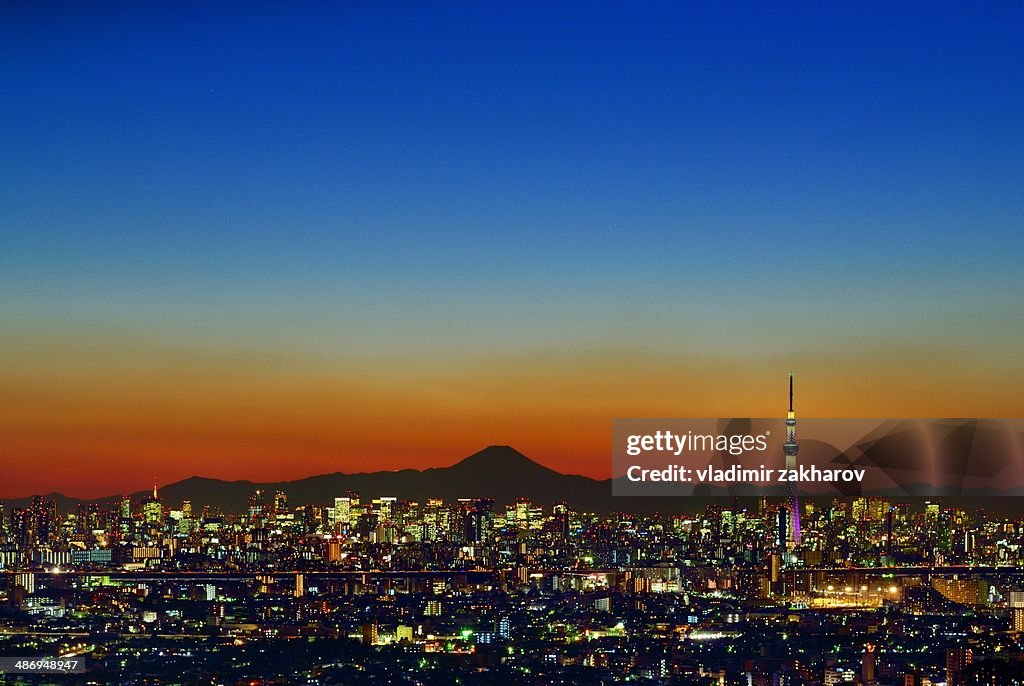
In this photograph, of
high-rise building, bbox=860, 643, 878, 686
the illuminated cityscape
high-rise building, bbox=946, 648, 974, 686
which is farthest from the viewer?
the illuminated cityscape

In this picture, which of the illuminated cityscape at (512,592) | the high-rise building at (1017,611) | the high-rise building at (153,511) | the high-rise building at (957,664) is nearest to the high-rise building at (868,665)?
the illuminated cityscape at (512,592)

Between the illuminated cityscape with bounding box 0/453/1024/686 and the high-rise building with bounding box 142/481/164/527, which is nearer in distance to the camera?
the illuminated cityscape with bounding box 0/453/1024/686

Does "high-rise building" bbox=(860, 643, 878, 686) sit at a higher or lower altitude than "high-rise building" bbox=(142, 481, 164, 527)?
lower

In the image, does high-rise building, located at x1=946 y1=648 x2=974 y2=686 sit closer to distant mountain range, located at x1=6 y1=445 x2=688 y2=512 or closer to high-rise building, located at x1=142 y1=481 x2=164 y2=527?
distant mountain range, located at x1=6 y1=445 x2=688 y2=512

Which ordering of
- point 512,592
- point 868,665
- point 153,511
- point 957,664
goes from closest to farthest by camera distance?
1. point 957,664
2. point 868,665
3. point 512,592
4. point 153,511

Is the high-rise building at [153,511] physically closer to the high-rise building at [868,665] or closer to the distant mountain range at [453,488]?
the distant mountain range at [453,488]

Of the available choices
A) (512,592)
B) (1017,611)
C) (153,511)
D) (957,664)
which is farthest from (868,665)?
(153,511)

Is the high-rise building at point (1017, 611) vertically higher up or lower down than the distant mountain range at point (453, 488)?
lower down

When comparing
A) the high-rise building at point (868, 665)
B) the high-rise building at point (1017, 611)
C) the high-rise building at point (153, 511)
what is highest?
the high-rise building at point (153, 511)

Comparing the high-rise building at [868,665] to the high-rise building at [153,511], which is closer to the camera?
the high-rise building at [868,665]

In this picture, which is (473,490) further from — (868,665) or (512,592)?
(868,665)

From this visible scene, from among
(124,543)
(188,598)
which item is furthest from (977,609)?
(124,543)

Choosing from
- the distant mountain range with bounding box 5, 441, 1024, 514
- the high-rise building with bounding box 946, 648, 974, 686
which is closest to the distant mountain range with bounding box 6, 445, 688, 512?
the distant mountain range with bounding box 5, 441, 1024, 514

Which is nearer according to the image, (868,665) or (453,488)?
(868,665)
